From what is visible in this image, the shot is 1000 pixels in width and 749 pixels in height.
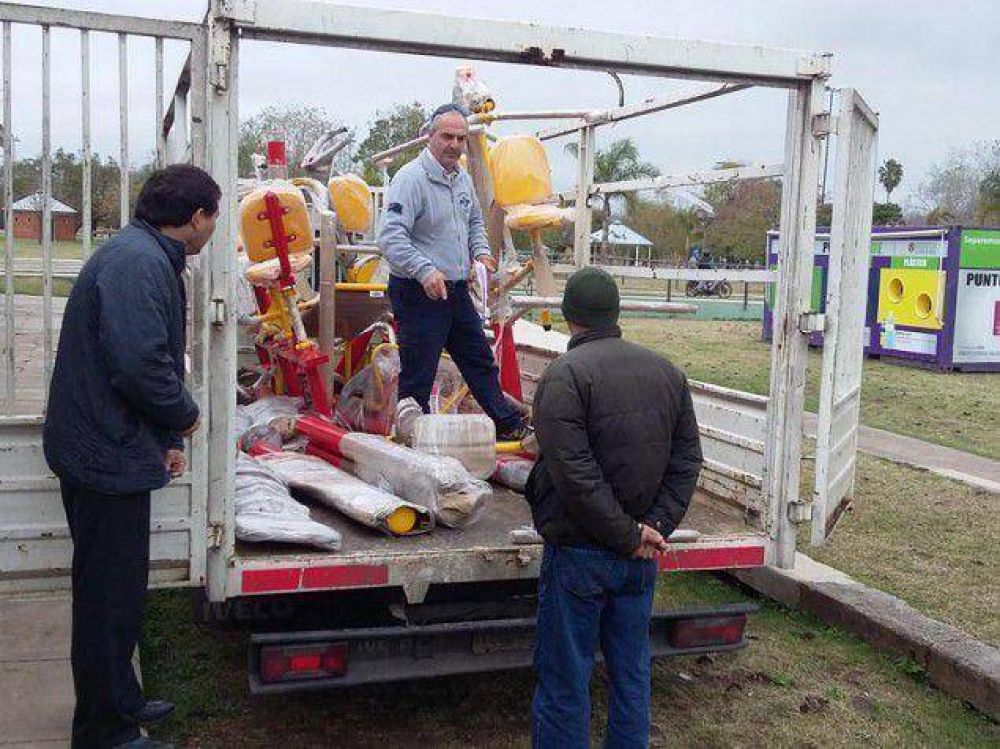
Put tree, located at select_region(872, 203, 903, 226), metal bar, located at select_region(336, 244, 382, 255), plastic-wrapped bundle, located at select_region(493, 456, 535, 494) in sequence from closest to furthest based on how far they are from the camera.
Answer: plastic-wrapped bundle, located at select_region(493, 456, 535, 494)
metal bar, located at select_region(336, 244, 382, 255)
tree, located at select_region(872, 203, 903, 226)

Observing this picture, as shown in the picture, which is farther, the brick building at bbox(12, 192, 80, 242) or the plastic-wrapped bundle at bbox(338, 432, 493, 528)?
the plastic-wrapped bundle at bbox(338, 432, 493, 528)

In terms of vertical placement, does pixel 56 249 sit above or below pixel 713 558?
above

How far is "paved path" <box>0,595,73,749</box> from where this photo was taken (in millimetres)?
3723

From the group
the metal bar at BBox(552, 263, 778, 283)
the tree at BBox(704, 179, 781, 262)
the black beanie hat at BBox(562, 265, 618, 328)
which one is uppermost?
the tree at BBox(704, 179, 781, 262)

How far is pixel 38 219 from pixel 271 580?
1.40m

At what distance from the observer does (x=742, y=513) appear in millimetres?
4621

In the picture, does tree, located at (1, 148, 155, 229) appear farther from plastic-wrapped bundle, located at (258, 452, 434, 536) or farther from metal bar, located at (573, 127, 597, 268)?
metal bar, located at (573, 127, 597, 268)

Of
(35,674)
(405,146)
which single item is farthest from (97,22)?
(405,146)

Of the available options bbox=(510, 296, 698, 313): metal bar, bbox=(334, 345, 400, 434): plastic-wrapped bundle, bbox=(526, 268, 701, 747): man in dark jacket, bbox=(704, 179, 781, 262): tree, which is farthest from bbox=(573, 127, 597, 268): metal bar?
bbox=(704, 179, 781, 262): tree

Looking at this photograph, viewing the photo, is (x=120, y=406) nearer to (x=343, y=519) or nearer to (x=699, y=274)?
(x=343, y=519)

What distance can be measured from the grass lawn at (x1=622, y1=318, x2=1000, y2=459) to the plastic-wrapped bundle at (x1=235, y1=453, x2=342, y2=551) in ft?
22.3

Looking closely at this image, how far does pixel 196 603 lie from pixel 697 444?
2335 mm

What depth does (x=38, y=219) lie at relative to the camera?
3428 millimetres

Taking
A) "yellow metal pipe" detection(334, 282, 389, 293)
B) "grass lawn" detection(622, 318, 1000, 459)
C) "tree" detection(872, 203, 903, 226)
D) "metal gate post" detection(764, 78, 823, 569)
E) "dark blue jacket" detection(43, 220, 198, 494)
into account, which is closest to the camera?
"dark blue jacket" detection(43, 220, 198, 494)
